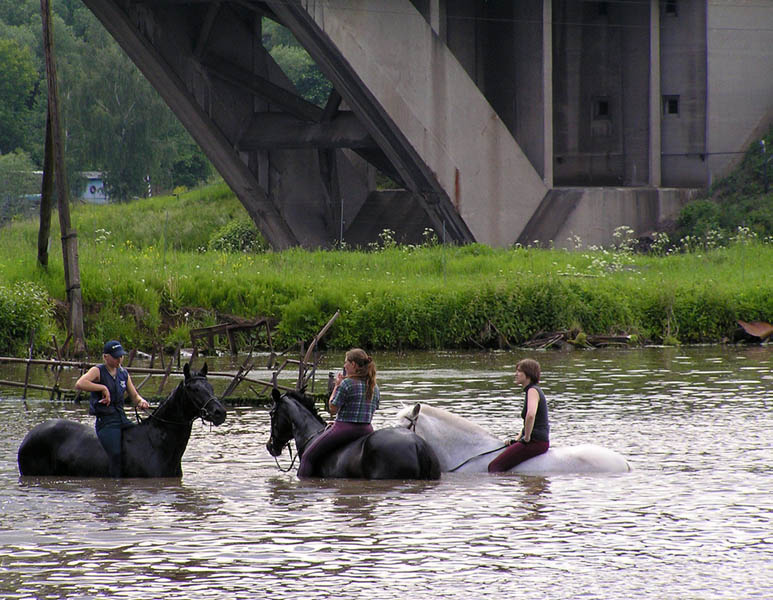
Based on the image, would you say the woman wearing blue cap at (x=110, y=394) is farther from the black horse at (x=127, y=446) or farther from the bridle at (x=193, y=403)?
the bridle at (x=193, y=403)

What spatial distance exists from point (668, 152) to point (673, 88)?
1940 millimetres

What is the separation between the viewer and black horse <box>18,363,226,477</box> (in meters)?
13.8

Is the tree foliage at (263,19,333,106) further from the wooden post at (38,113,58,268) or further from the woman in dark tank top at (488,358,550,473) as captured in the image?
the woman in dark tank top at (488,358,550,473)

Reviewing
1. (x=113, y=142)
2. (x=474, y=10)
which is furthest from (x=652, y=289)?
(x=113, y=142)

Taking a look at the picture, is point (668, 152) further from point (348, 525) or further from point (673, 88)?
point (348, 525)

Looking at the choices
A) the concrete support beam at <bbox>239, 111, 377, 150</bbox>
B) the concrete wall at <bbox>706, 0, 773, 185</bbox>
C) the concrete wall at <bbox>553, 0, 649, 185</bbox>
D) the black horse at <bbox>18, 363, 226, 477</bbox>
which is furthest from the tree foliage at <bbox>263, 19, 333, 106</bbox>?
the black horse at <bbox>18, 363, 226, 477</bbox>

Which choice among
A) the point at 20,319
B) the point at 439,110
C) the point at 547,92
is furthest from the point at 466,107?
the point at 20,319

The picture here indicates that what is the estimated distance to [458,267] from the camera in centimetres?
3303

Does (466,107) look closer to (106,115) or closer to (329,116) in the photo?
(329,116)

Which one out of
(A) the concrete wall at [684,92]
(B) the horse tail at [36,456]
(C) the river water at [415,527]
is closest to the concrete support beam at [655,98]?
(A) the concrete wall at [684,92]

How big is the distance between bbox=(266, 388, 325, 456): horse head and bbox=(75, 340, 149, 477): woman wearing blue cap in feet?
4.65

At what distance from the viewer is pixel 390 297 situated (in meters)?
28.6

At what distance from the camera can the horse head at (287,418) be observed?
14.2 meters

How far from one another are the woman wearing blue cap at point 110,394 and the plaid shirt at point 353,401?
182 cm
